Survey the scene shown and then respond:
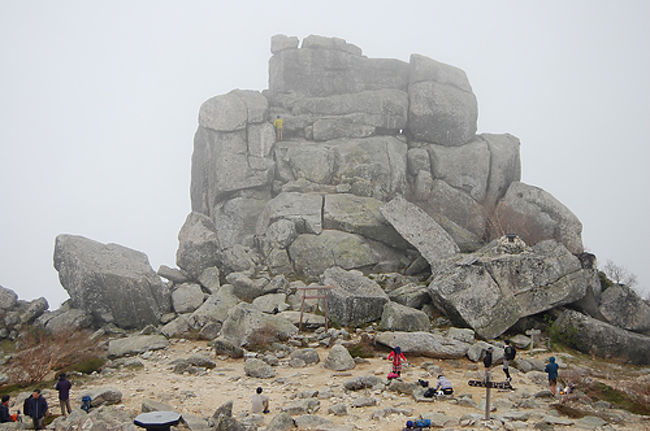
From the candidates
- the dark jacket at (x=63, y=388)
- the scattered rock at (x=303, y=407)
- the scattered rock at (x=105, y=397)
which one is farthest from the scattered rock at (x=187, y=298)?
the scattered rock at (x=303, y=407)

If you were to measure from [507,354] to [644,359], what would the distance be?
11.4 m

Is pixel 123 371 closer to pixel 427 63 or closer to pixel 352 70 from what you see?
pixel 352 70

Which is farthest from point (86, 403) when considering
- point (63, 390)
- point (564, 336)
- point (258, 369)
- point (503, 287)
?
point (564, 336)

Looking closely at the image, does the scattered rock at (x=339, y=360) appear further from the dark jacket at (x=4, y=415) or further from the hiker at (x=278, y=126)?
the hiker at (x=278, y=126)

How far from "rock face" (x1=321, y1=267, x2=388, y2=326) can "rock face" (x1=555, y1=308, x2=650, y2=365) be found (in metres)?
8.84

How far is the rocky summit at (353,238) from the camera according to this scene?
75.1 feet

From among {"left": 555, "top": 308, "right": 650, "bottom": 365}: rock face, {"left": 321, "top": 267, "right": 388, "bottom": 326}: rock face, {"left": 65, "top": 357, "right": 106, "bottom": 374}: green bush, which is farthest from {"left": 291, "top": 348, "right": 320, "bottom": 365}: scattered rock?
{"left": 555, "top": 308, "right": 650, "bottom": 365}: rock face

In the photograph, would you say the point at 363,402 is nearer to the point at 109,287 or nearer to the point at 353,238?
the point at 353,238

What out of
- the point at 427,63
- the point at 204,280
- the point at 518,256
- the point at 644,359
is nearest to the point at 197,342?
the point at 204,280

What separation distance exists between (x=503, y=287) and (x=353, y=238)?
Answer: 941 cm

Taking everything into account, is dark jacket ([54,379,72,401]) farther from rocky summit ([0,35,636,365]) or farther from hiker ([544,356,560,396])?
hiker ([544,356,560,396])

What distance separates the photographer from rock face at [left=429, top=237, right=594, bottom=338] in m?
22.4

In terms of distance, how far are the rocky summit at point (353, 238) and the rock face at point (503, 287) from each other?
0.07 metres

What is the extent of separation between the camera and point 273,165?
1347 inches
